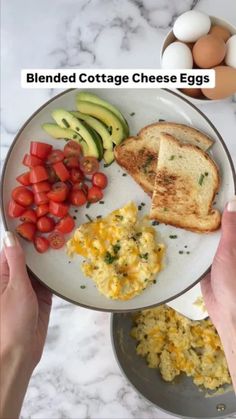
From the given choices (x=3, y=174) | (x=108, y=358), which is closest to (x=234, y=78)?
(x=3, y=174)

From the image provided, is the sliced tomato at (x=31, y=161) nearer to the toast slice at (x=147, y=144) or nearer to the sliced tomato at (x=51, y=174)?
the sliced tomato at (x=51, y=174)

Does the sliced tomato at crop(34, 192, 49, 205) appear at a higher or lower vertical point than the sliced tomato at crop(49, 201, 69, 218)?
higher

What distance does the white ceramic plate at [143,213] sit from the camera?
6.77ft

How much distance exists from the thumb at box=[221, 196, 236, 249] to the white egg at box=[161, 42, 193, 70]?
1.59 feet

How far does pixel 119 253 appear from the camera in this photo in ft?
6.60

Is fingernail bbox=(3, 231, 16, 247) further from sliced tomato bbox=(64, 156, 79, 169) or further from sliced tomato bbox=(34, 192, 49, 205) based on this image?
sliced tomato bbox=(64, 156, 79, 169)

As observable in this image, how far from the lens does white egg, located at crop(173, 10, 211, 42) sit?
6.68 feet

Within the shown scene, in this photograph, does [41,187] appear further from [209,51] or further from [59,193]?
[209,51]

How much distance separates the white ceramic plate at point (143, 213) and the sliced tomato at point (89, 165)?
0.16 feet

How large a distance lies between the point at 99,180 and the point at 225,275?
51 centimetres

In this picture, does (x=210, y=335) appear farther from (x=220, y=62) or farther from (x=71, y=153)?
(x=220, y=62)

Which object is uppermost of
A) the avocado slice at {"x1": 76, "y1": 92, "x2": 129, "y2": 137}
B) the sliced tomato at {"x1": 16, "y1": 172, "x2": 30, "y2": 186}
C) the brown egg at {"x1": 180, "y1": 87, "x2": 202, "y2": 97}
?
the brown egg at {"x1": 180, "y1": 87, "x2": 202, "y2": 97}

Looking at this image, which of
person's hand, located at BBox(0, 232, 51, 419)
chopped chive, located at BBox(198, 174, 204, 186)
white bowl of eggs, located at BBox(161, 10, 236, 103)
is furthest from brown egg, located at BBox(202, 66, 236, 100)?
person's hand, located at BBox(0, 232, 51, 419)

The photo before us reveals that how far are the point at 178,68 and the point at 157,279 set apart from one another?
0.70m
